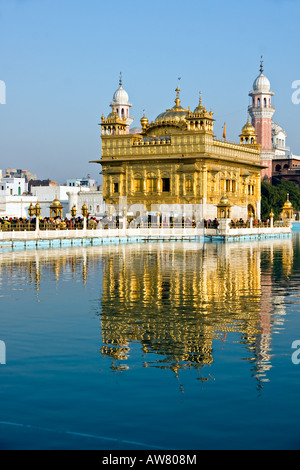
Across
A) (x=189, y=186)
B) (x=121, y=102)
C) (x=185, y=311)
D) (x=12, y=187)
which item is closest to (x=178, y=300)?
(x=185, y=311)

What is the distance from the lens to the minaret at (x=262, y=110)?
9712 centimetres

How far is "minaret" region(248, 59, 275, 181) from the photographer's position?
319 ft

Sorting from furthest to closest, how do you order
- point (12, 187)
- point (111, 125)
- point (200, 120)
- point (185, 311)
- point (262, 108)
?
point (12, 187) < point (262, 108) < point (111, 125) < point (200, 120) < point (185, 311)

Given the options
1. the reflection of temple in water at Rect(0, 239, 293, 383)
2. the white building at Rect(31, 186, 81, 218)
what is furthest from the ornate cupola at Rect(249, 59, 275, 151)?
the reflection of temple in water at Rect(0, 239, 293, 383)

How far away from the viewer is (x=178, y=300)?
14.6 metres

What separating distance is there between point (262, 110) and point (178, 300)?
85.1 m

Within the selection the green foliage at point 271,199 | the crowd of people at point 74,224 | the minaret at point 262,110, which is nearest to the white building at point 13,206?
the green foliage at point 271,199

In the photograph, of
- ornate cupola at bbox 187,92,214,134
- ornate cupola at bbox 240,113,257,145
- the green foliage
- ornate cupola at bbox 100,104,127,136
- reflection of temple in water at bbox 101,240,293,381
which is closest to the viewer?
reflection of temple in water at bbox 101,240,293,381

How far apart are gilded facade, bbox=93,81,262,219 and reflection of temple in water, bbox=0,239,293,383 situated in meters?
24.0

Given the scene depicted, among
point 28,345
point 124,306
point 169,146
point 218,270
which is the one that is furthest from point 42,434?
point 169,146

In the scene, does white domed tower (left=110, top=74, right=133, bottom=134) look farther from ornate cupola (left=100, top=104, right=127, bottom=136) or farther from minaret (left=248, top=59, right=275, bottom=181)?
ornate cupola (left=100, top=104, right=127, bottom=136)

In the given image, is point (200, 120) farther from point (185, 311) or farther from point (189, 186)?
point (185, 311)

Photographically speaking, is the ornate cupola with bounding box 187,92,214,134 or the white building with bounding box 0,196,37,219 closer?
the ornate cupola with bounding box 187,92,214,134

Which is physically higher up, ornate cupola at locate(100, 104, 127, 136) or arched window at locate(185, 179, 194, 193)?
ornate cupola at locate(100, 104, 127, 136)
